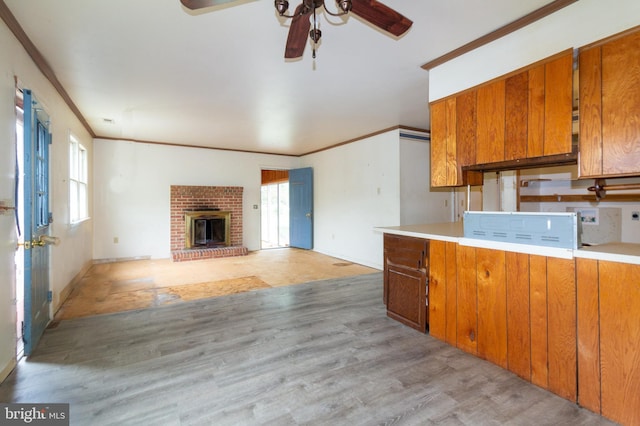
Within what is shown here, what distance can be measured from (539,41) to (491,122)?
1.87 feet

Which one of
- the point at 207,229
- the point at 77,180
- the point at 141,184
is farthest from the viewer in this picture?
the point at 207,229

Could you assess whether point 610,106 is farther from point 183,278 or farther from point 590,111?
point 183,278

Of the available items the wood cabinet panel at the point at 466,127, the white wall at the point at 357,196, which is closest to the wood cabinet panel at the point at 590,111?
the wood cabinet panel at the point at 466,127

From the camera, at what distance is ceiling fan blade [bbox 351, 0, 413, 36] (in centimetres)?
152

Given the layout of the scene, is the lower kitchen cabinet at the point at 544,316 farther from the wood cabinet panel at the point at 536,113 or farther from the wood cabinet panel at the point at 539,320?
the wood cabinet panel at the point at 536,113

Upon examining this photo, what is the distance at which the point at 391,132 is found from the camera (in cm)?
516

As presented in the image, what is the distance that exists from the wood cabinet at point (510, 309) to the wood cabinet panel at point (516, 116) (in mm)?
739

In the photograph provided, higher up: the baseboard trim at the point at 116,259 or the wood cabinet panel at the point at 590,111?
the wood cabinet panel at the point at 590,111

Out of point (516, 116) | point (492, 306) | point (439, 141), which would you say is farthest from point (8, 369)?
point (516, 116)

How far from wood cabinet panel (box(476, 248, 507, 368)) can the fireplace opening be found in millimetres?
5510

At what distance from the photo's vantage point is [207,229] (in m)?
6.57

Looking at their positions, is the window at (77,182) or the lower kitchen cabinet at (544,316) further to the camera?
the window at (77,182)

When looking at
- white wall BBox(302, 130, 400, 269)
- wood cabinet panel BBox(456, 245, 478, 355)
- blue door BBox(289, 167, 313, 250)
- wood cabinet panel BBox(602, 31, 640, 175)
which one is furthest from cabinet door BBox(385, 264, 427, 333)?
blue door BBox(289, 167, 313, 250)

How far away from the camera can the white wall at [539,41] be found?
5.69 feet
